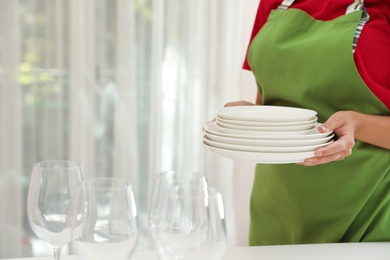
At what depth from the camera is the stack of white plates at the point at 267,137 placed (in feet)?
3.66

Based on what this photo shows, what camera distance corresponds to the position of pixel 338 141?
3.83 feet

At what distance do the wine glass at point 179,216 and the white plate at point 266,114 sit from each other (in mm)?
417

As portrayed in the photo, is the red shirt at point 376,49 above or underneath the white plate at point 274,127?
above

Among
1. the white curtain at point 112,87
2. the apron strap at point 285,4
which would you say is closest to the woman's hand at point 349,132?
the apron strap at point 285,4

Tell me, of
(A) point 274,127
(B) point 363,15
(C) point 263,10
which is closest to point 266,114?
(A) point 274,127

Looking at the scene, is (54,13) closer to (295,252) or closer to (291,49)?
(291,49)

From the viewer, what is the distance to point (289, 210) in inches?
56.2

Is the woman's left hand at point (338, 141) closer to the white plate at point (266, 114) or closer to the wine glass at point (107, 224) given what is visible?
the white plate at point (266, 114)

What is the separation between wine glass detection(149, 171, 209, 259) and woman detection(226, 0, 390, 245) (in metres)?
0.54

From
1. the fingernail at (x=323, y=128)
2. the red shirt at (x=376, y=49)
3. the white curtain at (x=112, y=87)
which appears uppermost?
the red shirt at (x=376, y=49)

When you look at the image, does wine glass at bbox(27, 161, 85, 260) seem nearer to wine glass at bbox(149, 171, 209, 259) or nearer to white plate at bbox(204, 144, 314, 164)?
wine glass at bbox(149, 171, 209, 259)

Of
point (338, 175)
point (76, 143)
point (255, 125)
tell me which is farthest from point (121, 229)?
point (76, 143)

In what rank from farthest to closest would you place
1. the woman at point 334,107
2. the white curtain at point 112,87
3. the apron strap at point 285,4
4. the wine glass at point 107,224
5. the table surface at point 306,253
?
1. the white curtain at point 112,87
2. the apron strap at point 285,4
3. the woman at point 334,107
4. the table surface at point 306,253
5. the wine glass at point 107,224

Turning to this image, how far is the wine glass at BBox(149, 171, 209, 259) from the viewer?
2.42 ft
